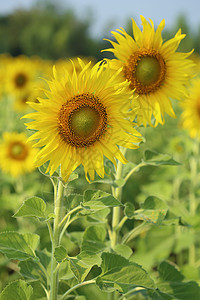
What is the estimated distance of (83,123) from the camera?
1238mm

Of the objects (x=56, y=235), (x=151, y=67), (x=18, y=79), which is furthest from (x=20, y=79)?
(x=56, y=235)

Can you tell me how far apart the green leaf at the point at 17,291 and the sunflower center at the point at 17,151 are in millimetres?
2148

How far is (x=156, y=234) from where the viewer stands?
2547 millimetres

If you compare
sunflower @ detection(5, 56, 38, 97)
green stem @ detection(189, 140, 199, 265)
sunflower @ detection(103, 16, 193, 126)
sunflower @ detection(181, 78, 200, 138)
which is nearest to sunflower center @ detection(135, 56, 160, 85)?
sunflower @ detection(103, 16, 193, 126)

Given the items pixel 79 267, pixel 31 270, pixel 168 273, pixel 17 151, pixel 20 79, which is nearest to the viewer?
pixel 79 267

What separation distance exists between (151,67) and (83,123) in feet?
1.32

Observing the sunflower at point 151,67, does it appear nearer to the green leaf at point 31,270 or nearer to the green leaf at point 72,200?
the green leaf at point 72,200

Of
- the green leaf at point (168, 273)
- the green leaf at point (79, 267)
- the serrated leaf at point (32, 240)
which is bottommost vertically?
the green leaf at point (168, 273)

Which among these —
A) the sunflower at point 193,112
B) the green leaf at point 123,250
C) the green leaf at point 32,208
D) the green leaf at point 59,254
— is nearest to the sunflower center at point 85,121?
the green leaf at point 32,208

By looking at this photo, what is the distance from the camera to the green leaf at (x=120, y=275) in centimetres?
119

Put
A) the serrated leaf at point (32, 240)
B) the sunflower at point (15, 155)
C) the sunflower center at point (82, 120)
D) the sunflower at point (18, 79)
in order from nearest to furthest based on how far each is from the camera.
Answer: the sunflower center at point (82, 120)
the serrated leaf at point (32, 240)
the sunflower at point (15, 155)
the sunflower at point (18, 79)

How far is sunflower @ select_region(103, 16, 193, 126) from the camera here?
1.38 meters

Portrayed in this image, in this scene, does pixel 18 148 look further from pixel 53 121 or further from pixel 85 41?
pixel 85 41

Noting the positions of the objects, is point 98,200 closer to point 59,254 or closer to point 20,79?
point 59,254
